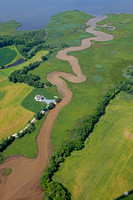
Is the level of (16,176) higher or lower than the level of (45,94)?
lower

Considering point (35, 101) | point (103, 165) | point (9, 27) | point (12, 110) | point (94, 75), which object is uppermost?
point (9, 27)

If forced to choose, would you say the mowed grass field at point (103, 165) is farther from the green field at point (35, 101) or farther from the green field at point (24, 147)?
the green field at point (35, 101)

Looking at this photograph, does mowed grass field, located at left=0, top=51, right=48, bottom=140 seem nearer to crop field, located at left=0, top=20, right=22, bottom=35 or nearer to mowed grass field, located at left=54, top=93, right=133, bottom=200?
mowed grass field, located at left=54, top=93, right=133, bottom=200

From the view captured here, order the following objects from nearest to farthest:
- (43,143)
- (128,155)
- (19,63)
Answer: (128,155), (43,143), (19,63)

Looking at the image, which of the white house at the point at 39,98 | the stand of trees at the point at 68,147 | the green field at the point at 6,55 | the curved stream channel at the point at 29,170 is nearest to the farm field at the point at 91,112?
the stand of trees at the point at 68,147

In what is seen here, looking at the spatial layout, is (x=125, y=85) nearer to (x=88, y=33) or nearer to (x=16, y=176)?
(x=16, y=176)

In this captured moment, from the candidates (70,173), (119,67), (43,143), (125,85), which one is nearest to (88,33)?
(119,67)

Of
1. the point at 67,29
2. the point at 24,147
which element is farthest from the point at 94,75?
the point at 67,29

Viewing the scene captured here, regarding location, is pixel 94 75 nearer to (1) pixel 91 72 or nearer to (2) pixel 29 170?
(1) pixel 91 72

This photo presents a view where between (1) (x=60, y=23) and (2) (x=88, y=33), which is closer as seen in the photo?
(2) (x=88, y=33)
